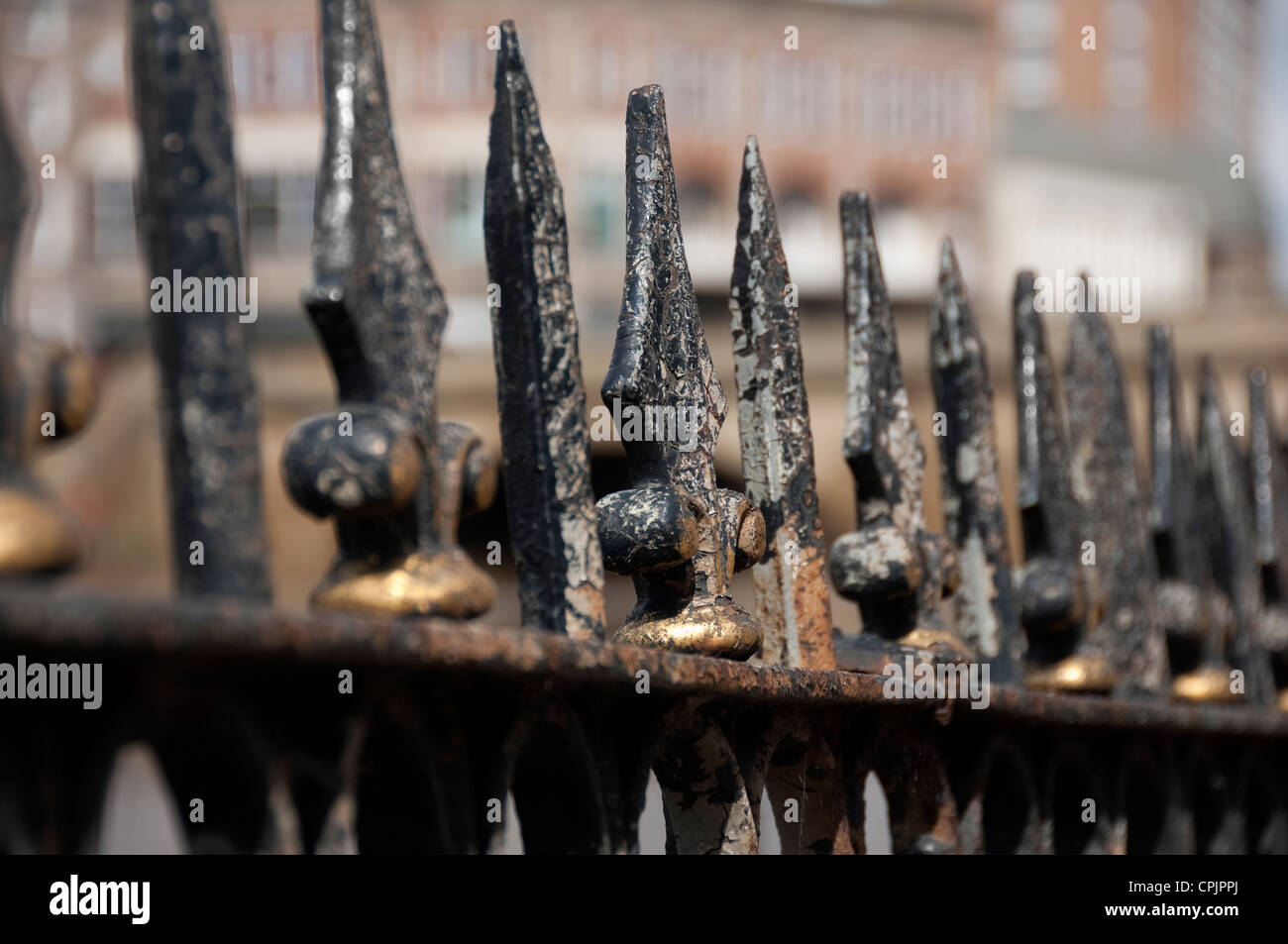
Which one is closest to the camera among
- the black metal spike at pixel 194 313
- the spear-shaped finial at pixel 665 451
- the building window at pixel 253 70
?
the black metal spike at pixel 194 313

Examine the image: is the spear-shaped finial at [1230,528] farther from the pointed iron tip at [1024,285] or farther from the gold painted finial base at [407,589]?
the gold painted finial base at [407,589]

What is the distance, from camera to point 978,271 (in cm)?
3975

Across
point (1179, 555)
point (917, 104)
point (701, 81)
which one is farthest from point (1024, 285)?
point (917, 104)

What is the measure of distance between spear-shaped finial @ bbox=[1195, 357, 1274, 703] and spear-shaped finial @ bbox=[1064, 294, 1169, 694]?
1.72ft

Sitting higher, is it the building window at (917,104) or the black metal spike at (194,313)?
the building window at (917,104)

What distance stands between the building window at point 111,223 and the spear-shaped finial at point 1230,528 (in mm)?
33822

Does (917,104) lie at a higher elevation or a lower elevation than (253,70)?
lower

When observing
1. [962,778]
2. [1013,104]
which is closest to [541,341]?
[962,778]

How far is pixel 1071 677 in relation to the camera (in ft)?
7.54

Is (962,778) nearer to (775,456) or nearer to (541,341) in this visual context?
(775,456)

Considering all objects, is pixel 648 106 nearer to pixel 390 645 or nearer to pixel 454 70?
pixel 390 645

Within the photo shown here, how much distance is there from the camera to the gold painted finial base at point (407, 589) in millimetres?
1137

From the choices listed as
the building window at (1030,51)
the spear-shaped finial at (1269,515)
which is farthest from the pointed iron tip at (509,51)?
the building window at (1030,51)

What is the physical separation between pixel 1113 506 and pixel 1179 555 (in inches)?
14.0
